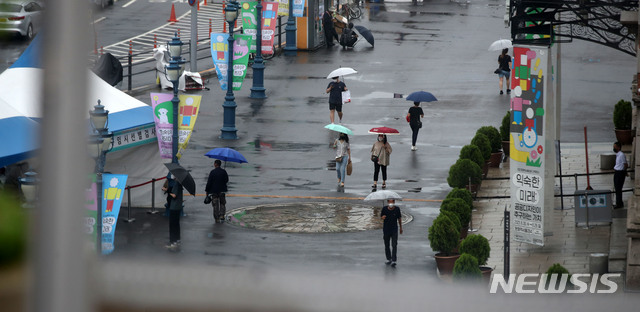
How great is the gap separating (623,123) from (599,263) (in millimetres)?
11541

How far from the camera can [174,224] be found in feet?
59.8

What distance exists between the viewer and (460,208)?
1819 centimetres

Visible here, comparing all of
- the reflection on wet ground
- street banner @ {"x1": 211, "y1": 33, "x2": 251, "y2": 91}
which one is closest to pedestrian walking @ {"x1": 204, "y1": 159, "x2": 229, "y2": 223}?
the reflection on wet ground

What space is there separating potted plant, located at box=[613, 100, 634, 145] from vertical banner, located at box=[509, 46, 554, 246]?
9342 millimetres

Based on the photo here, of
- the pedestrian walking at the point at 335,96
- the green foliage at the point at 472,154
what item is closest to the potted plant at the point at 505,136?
the green foliage at the point at 472,154

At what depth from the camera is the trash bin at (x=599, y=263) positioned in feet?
52.9

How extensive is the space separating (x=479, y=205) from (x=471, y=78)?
1622cm

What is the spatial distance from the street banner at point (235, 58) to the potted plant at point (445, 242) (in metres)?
13.6

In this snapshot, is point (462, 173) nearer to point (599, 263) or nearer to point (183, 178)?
point (599, 263)

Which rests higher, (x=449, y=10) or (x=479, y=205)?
(x=449, y=10)

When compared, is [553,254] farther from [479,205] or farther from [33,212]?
[33,212]

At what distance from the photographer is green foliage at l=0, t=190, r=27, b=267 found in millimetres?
1726

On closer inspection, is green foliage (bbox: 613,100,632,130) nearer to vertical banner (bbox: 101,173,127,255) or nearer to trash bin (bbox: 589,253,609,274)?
trash bin (bbox: 589,253,609,274)

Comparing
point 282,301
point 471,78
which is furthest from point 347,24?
point 282,301
